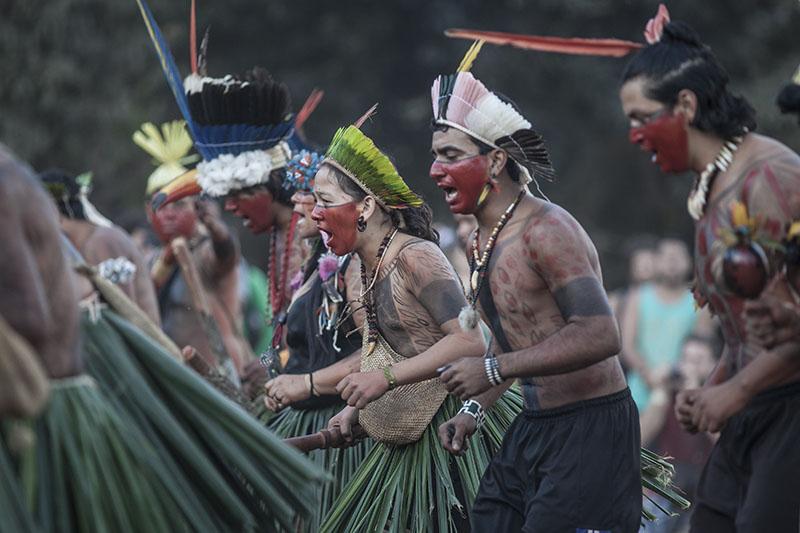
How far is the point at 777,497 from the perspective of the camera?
4562 millimetres

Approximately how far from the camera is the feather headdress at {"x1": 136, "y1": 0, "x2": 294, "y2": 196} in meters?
7.82

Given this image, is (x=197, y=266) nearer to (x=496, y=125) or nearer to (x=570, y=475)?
(x=496, y=125)

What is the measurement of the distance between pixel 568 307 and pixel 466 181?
728mm

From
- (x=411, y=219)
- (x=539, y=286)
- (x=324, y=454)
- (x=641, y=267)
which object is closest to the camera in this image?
(x=539, y=286)

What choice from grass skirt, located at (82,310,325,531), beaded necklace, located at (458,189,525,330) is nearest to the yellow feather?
beaded necklace, located at (458,189,525,330)

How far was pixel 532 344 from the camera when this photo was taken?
5332 millimetres

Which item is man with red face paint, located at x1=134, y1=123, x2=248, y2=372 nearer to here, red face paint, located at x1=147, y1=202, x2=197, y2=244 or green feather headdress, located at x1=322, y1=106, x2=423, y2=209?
red face paint, located at x1=147, y1=202, x2=197, y2=244

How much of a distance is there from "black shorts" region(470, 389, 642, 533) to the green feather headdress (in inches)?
46.5

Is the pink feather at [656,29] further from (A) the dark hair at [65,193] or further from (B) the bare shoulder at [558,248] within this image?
(A) the dark hair at [65,193]

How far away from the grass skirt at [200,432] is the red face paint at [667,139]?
1508 millimetres

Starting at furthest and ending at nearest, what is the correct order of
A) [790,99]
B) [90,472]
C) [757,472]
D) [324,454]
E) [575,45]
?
[324,454], [575,45], [757,472], [790,99], [90,472]

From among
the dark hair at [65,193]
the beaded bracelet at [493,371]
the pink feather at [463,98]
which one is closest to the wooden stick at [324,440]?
the beaded bracelet at [493,371]

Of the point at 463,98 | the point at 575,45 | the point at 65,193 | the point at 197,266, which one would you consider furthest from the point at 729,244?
A: the point at 197,266

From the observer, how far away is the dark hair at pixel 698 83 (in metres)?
4.70
